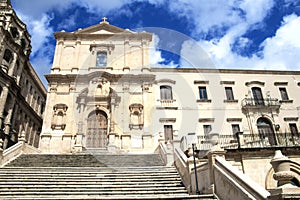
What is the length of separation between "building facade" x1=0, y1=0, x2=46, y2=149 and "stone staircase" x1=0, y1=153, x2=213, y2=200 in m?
14.1

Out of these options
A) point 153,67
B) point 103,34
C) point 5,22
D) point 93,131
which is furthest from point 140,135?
point 5,22

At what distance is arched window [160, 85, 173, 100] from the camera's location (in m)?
23.0

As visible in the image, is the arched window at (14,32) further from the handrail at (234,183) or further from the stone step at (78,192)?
the handrail at (234,183)

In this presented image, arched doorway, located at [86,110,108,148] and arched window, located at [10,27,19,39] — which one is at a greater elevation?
arched window, located at [10,27,19,39]

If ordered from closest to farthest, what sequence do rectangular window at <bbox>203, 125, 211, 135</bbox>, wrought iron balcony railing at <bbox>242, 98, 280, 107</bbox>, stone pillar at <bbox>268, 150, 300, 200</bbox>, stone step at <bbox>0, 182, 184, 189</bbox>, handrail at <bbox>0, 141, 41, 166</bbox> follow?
1. stone pillar at <bbox>268, 150, 300, 200</bbox>
2. stone step at <bbox>0, 182, 184, 189</bbox>
3. handrail at <bbox>0, 141, 41, 166</bbox>
4. rectangular window at <bbox>203, 125, 211, 135</bbox>
5. wrought iron balcony railing at <bbox>242, 98, 280, 107</bbox>

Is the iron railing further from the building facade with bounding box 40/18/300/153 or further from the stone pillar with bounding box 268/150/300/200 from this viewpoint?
the stone pillar with bounding box 268/150/300/200

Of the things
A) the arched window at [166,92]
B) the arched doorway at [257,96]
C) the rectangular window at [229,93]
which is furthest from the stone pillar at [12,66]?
the arched doorway at [257,96]

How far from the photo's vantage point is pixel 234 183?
613cm

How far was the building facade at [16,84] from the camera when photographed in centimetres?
2391

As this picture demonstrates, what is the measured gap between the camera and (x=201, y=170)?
8359 millimetres

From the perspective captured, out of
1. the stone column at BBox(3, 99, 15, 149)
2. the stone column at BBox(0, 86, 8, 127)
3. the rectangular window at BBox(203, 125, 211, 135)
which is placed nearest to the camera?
the rectangular window at BBox(203, 125, 211, 135)

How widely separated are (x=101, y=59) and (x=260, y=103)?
53.8 ft

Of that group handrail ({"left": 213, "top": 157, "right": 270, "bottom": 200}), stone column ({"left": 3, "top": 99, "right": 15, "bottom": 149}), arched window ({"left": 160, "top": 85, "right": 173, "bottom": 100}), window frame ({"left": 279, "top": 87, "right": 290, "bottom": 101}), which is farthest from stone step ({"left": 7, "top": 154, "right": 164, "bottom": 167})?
window frame ({"left": 279, "top": 87, "right": 290, "bottom": 101})

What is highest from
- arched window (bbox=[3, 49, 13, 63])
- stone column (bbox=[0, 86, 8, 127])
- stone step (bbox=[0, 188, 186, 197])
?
arched window (bbox=[3, 49, 13, 63])
